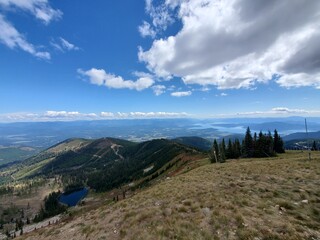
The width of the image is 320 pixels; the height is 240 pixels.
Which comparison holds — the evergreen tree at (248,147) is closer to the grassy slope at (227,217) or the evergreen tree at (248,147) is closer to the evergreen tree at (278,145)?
the evergreen tree at (278,145)

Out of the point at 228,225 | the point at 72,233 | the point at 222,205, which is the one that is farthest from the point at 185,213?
the point at 72,233

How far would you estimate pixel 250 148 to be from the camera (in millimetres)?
94688

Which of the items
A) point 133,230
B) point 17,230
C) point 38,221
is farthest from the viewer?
point 38,221

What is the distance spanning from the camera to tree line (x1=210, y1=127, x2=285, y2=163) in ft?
292

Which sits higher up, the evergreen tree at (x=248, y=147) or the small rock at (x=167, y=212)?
the small rock at (x=167, y=212)

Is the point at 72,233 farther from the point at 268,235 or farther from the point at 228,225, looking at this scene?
the point at 268,235

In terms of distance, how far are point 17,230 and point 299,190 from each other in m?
208

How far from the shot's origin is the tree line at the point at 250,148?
292ft

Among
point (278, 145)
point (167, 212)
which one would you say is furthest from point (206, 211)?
point (278, 145)

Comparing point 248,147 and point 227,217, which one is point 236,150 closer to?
point 248,147

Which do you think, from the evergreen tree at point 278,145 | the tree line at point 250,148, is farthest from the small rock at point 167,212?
the evergreen tree at point 278,145

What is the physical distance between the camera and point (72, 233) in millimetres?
22109

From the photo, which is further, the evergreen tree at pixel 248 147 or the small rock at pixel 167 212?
the evergreen tree at pixel 248 147

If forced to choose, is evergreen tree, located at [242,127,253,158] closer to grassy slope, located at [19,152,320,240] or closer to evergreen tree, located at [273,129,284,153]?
evergreen tree, located at [273,129,284,153]
